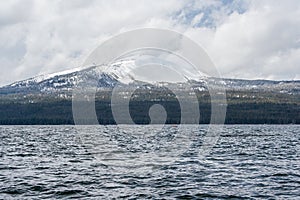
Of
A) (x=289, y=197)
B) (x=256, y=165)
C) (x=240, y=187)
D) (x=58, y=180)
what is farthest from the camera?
(x=256, y=165)

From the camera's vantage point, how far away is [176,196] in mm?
22828

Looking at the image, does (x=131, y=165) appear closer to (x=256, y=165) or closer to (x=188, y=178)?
(x=188, y=178)

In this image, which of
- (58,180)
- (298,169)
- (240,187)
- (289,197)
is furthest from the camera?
(298,169)

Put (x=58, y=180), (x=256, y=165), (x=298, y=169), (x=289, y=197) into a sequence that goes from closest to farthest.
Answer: (x=289, y=197) < (x=58, y=180) < (x=298, y=169) < (x=256, y=165)

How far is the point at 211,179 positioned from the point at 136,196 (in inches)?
279

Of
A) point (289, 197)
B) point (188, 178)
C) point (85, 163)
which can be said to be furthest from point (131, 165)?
point (289, 197)

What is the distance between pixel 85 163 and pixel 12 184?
10.8 metres

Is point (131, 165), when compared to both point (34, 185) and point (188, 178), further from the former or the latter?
point (34, 185)

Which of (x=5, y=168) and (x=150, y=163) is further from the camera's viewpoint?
(x=150, y=163)

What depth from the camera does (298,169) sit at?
33.2 m

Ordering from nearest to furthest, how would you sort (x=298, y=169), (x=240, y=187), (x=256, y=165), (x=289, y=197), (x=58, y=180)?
(x=289, y=197) → (x=240, y=187) → (x=58, y=180) → (x=298, y=169) → (x=256, y=165)

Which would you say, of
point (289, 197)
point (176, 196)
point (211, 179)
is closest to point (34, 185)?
point (176, 196)

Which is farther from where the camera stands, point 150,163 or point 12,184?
point 150,163

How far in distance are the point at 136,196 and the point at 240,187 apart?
647cm
